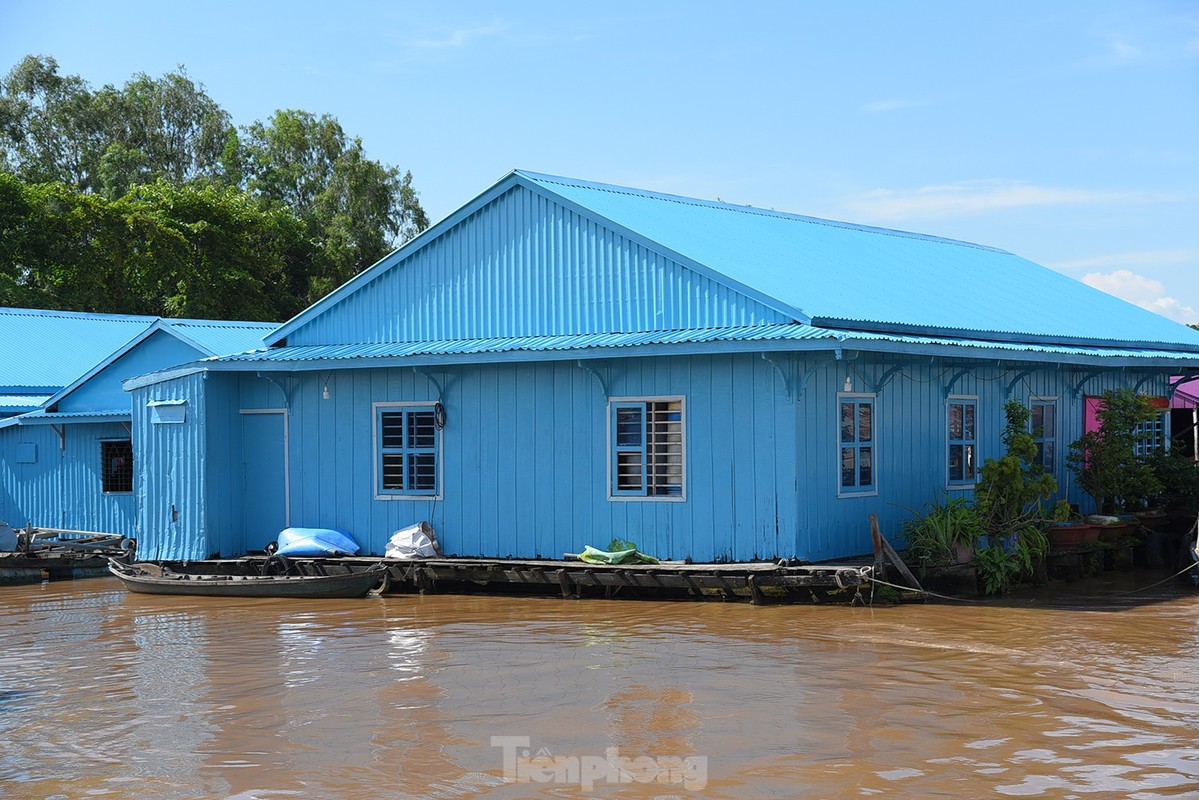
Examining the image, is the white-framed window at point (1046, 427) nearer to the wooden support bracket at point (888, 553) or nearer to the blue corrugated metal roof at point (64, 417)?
the wooden support bracket at point (888, 553)

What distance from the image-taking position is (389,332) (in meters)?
23.3

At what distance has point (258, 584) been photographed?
2103 cm

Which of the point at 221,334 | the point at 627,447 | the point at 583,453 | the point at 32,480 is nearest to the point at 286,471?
the point at 583,453

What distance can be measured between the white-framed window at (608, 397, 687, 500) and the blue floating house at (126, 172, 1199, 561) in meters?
0.03

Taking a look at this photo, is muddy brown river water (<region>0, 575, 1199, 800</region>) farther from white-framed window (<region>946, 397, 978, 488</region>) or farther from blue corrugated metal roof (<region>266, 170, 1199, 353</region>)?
blue corrugated metal roof (<region>266, 170, 1199, 353</region>)

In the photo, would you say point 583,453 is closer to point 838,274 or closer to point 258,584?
point 258,584

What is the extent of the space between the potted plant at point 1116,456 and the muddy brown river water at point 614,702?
4296 mm

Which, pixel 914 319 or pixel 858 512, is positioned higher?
pixel 914 319

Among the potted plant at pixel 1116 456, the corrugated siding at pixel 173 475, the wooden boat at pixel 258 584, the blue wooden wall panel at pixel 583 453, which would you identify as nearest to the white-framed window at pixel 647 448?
the blue wooden wall panel at pixel 583 453

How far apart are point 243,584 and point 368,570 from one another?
1870 millimetres

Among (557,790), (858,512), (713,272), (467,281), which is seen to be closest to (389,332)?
(467,281)

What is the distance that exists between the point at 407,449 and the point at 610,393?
3740 millimetres

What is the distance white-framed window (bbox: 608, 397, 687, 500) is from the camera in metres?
19.6

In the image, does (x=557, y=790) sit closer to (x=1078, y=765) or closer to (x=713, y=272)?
(x=1078, y=765)
